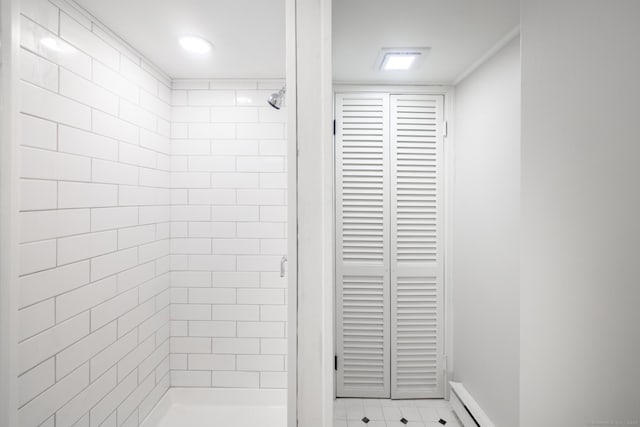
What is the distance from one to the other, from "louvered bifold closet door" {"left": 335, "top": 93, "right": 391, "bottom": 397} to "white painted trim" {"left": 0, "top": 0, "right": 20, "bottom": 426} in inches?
58.8

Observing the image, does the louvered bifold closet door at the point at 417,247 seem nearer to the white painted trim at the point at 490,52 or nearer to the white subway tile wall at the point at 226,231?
the white painted trim at the point at 490,52

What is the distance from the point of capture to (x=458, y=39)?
1.46 metres

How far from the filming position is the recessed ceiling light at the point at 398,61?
161 centimetres

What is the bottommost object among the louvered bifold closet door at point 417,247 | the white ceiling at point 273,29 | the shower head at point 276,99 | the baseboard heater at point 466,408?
the baseboard heater at point 466,408

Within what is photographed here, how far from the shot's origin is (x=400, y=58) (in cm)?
164

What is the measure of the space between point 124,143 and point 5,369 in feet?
3.01

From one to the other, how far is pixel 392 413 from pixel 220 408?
104 centimetres

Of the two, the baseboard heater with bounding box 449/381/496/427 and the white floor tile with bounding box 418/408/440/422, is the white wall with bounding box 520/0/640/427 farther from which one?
the white floor tile with bounding box 418/408/440/422

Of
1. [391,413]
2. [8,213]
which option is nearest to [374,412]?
[391,413]

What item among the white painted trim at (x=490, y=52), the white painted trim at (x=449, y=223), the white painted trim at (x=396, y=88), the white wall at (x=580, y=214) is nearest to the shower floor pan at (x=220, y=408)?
the white painted trim at (x=449, y=223)

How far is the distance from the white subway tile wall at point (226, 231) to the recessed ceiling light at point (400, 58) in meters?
0.64

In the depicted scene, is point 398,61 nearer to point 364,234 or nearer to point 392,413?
point 364,234

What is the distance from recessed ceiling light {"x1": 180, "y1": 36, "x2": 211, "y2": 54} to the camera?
130 centimetres

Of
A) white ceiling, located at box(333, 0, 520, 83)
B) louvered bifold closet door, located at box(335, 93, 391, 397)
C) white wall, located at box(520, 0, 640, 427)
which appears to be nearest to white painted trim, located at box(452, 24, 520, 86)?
white ceiling, located at box(333, 0, 520, 83)
